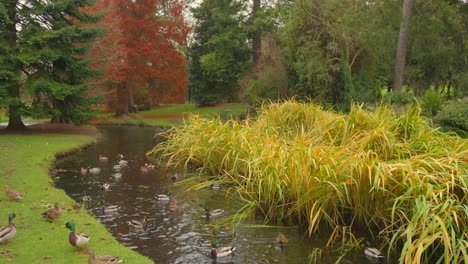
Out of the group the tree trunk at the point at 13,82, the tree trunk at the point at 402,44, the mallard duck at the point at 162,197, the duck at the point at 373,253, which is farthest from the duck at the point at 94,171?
the tree trunk at the point at 402,44

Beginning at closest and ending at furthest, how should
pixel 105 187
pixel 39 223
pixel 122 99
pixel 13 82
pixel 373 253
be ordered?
pixel 373 253 < pixel 39 223 < pixel 105 187 < pixel 13 82 < pixel 122 99

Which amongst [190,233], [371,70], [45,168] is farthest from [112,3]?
[190,233]

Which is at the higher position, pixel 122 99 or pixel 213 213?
pixel 122 99

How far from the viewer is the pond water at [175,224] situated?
255 inches

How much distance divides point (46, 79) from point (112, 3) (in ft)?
50.4

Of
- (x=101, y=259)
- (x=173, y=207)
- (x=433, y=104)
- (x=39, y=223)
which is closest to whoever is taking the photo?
(x=101, y=259)

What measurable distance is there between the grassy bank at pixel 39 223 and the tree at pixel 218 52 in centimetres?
2396

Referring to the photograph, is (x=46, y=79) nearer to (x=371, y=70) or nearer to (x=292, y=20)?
(x=292, y=20)

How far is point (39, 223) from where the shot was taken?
23.2 feet

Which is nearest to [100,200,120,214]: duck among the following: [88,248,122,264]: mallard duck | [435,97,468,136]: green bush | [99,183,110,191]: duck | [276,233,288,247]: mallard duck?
[99,183,110,191]: duck

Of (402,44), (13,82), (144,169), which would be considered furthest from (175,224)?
(402,44)

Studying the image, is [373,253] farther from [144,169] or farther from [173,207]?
[144,169]

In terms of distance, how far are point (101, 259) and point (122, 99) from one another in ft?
103

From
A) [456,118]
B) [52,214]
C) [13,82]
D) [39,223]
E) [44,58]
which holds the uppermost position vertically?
[44,58]
